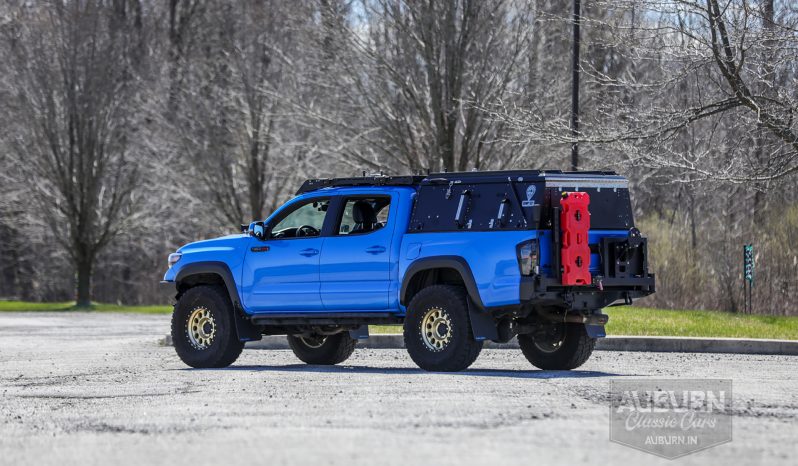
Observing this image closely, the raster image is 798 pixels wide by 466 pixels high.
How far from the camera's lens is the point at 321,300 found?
15.5 m

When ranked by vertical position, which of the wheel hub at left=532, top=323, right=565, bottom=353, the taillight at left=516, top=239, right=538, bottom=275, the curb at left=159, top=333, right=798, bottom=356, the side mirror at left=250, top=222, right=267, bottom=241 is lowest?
the curb at left=159, top=333, right=798, bottom=356

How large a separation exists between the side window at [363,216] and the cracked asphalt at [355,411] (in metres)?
1.59

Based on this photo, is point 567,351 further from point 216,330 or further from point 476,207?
point 216,330

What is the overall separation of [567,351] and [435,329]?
1.69 m

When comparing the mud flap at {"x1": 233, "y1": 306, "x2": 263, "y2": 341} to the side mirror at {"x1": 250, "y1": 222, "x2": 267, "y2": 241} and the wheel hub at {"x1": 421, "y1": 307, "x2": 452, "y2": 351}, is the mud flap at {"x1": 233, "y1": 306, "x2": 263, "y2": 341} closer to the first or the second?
the side mirror at {"x1": 250, "y1": 222, "x2": 267, "y2": 241}

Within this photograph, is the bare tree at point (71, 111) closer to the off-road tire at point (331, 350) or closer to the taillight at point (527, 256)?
the off-road tire at point (331, 350)

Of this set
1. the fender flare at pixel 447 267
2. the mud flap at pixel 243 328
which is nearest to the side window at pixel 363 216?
the fender flare at pixel 447 267

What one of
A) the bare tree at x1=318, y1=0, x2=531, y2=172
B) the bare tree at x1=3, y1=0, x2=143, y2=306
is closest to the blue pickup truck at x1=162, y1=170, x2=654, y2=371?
the bare tree at x1=318, y1=0, x2=531, y2=172

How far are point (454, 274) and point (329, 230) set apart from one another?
1.66m

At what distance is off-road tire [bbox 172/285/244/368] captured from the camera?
1603 cm

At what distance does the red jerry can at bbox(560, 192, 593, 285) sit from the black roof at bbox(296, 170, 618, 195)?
0.38 meters

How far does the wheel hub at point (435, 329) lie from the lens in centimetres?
1438

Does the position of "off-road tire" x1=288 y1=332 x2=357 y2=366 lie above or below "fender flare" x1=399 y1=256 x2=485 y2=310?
below

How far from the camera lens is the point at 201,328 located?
16266 mm
